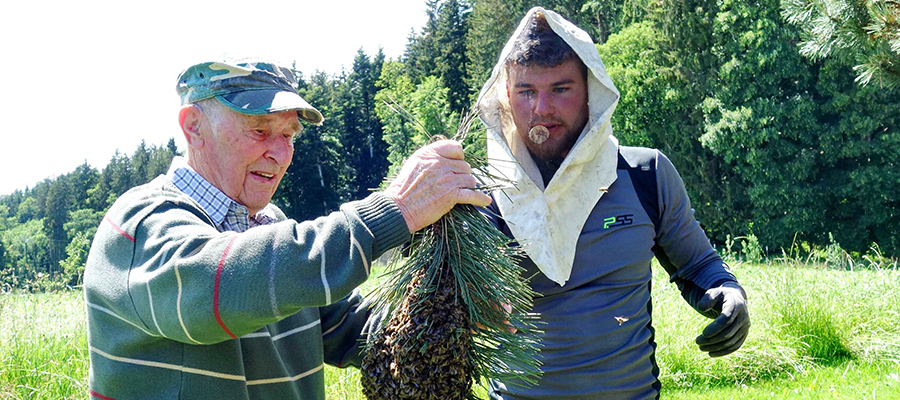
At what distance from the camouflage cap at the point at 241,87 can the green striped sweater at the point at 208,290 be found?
0.91 ft

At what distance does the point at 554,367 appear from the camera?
2631 mm

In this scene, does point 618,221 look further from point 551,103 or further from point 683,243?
point 551,103

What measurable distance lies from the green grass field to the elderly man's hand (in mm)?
4199

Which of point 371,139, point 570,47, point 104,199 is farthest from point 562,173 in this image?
point 104,199

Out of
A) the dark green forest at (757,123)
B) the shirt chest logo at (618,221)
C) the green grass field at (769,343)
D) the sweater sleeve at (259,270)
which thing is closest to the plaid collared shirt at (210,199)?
the sweater sleeve at (259,270)

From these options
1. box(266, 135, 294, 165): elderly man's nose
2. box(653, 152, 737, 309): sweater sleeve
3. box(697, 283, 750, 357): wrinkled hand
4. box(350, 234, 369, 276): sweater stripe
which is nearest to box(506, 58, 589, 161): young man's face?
box(653, 152, 737, 309): sweater sleeve

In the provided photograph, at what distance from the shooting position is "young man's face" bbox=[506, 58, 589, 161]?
2805 millimetres

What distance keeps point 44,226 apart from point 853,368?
3399 inches

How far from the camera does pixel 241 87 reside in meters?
1.86

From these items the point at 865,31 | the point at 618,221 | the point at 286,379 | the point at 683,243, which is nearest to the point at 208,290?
the point at 286,379

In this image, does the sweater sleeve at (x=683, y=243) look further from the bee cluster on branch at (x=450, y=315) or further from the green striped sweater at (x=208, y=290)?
the green striped sweater at (x=208, y=290)

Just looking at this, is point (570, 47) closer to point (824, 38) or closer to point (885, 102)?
point (824, 38)

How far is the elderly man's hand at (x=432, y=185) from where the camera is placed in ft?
5.08

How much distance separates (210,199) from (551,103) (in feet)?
4.83
